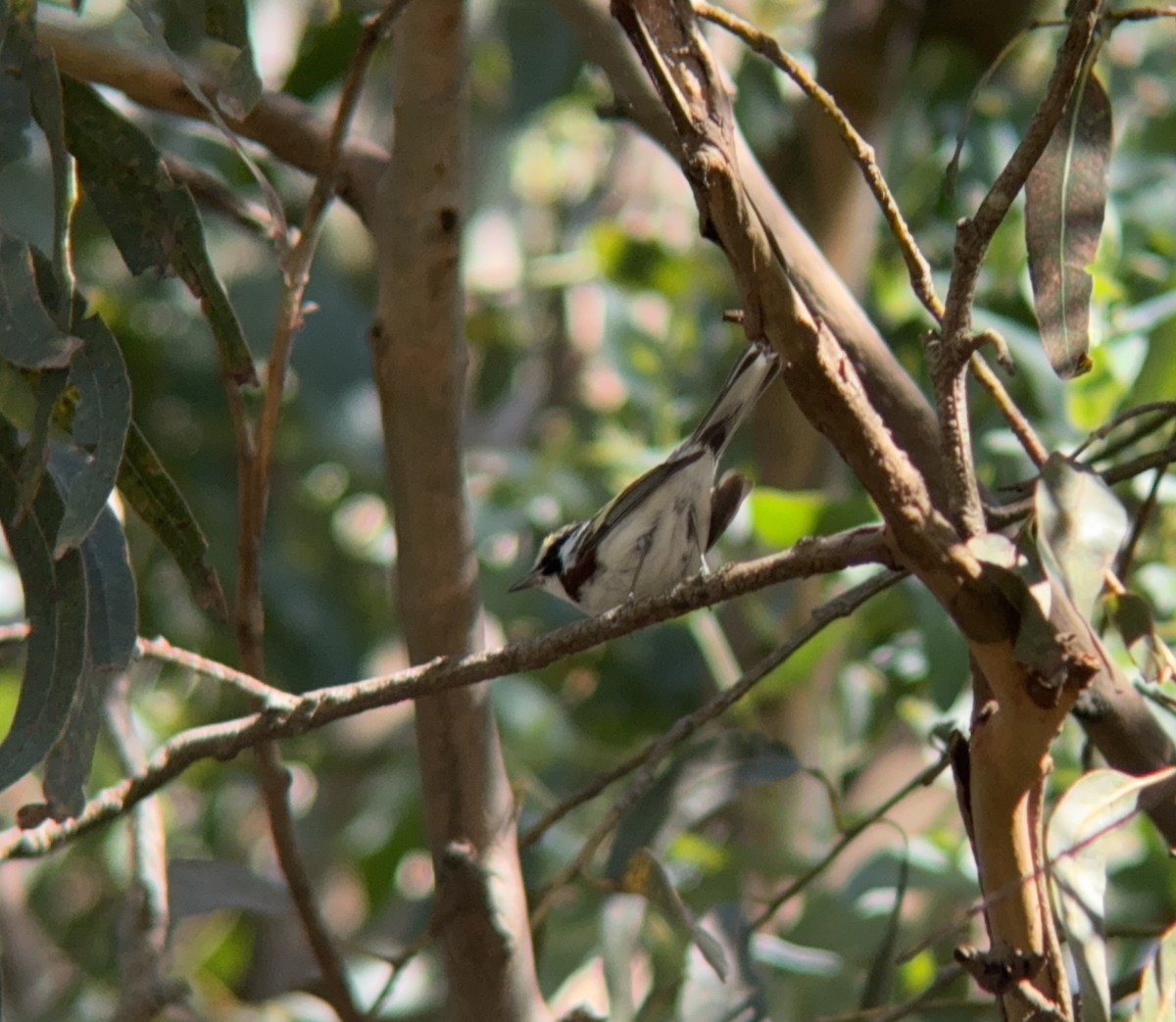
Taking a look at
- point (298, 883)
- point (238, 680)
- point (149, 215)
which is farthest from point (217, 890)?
point (149, 215)

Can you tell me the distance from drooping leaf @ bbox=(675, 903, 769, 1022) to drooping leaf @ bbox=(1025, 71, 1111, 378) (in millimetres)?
742

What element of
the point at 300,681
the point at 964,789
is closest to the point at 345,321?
the point at 300,681

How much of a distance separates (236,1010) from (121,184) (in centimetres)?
240

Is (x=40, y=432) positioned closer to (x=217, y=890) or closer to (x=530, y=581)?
(x=217, y=890)

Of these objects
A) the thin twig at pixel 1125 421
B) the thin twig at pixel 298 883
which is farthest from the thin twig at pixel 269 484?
the thin twig at pixel 1125 421

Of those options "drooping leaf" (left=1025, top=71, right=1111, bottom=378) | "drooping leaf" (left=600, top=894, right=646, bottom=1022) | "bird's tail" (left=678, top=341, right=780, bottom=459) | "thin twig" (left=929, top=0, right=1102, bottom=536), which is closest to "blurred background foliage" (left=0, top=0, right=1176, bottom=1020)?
"drooping leaf" (left=600, top=894, right=646, bottom=1022)

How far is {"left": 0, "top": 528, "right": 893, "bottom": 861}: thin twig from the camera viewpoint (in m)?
1.03

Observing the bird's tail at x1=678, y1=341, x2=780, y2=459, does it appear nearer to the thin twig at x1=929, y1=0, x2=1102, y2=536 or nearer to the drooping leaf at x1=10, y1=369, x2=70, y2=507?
the thin twig at x1=929, y1=0, x2=1102, y2=536

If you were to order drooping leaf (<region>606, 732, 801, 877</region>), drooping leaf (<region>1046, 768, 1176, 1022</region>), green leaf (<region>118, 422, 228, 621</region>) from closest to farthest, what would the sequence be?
drooping leaf (<region>1046, 768, 1176, 1022</region>) → green leaf (<region>118, 422, 228, 621</region>) → drooping leaf (<region>606, 732, 801, 877</region>)

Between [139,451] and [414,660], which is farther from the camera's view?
[414,660]

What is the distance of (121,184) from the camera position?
1.38m

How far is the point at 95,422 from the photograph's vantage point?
1.17m

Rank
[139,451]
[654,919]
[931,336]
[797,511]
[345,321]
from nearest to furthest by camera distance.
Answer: [931,336], [139,451], [797,511], [654,919], [345,321]

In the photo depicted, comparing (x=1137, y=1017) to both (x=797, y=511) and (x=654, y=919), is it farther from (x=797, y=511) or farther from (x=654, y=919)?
(x=654, y=919)
